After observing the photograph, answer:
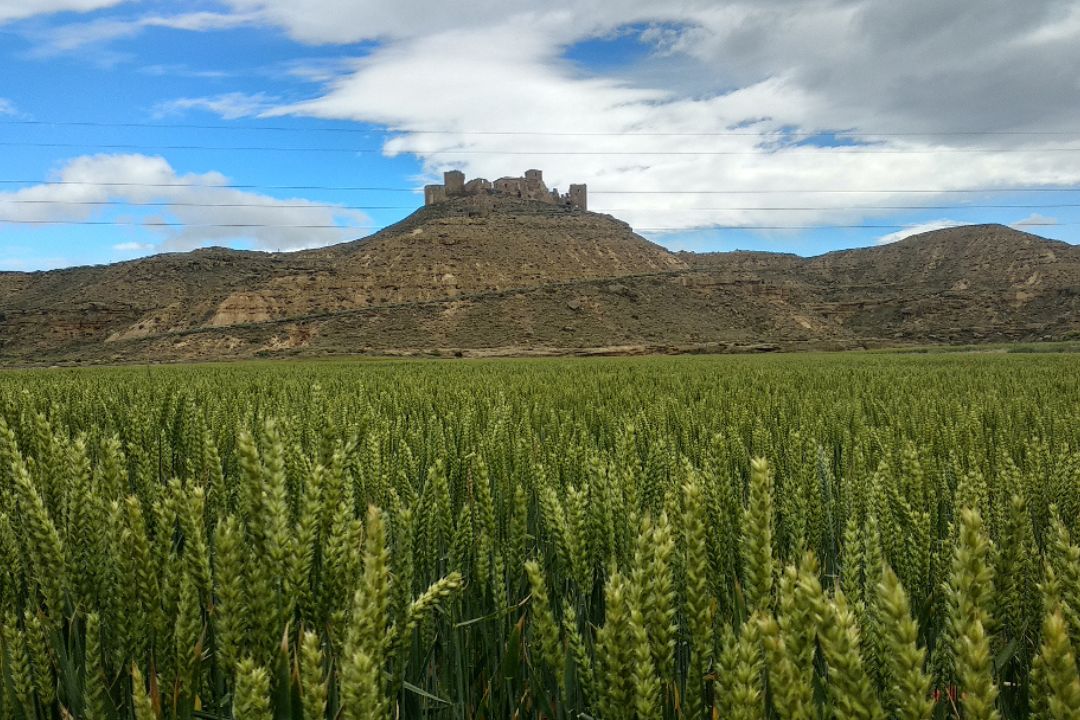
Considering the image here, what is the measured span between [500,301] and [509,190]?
49036mm

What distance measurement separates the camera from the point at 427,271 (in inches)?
3127

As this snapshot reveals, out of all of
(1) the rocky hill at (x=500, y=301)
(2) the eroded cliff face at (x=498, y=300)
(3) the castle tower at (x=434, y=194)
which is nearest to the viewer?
(1) the rocky hill at (x=500, y=301)

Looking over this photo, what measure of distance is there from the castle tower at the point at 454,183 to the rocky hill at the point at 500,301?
1965 centimetres

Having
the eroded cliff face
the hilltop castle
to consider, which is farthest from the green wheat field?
the hilltop castle

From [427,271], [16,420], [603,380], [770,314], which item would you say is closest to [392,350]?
[427,271]

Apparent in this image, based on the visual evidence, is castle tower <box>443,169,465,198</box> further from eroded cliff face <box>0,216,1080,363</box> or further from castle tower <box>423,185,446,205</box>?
eroded cliff face <box>0,216,1080,363</box>

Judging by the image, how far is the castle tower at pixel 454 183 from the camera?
11300 centimetres

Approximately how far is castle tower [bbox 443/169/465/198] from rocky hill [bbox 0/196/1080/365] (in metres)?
19.7

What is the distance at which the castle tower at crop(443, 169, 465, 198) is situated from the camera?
371ft

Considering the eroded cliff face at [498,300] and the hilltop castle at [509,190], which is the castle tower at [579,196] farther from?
the eroded cliff face at [498,300]

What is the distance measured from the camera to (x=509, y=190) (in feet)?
378

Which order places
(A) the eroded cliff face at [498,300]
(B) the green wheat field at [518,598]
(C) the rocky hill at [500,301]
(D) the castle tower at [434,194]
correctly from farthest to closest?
(D) the castle tower at [434,194], (A) the eroded cliff face at [498,300], (C) the rocky hill at [500,301], (B) the green wheat field at [518,598]

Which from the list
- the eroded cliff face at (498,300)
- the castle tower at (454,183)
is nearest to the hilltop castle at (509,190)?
the castle tower at (454,183)

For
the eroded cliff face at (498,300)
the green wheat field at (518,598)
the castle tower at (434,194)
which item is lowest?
the green wheat field at (518,598)
